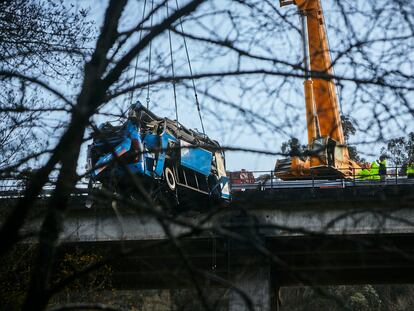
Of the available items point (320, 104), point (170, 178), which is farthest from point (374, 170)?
point (170, 178)

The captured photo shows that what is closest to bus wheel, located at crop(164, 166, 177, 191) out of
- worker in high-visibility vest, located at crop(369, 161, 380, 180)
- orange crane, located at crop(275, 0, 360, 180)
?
worker in high-visibility vest, located at crop(369, 161, 380, 180)

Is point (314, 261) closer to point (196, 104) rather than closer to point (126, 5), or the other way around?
point (196, 104)

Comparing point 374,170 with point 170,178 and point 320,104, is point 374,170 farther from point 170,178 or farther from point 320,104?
point 170,178

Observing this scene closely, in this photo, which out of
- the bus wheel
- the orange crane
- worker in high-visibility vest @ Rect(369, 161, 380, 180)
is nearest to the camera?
the orange crane

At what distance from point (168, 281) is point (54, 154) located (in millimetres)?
1003

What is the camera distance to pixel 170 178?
19859mm

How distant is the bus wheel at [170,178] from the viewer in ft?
64.2

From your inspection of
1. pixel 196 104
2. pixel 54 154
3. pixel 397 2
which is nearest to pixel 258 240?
pixel 54 154

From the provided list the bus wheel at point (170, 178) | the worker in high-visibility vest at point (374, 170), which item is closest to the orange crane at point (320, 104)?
the worker in high-visibility vest at point (374, 170)

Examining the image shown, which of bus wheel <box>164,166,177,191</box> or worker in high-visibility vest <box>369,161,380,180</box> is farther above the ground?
bus wheel <box>164,166,177,191</box>

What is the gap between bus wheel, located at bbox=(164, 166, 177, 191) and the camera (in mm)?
19556

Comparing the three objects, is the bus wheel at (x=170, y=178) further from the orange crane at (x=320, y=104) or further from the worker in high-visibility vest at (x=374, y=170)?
the orange crane at (x=320, y=104)

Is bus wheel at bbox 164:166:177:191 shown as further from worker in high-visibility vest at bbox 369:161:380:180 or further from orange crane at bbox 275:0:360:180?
orange crane at bbox 275:0:360:180

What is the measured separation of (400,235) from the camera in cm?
2203
